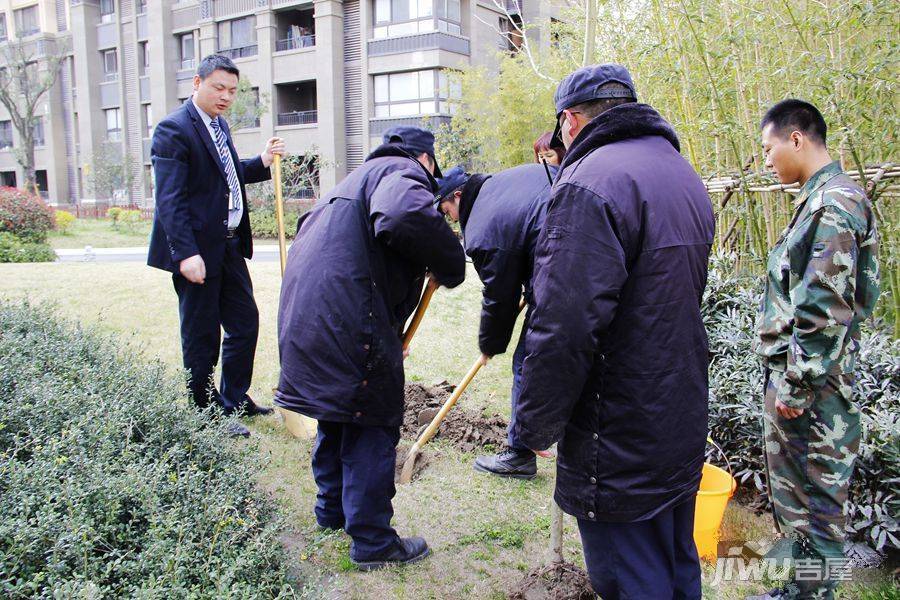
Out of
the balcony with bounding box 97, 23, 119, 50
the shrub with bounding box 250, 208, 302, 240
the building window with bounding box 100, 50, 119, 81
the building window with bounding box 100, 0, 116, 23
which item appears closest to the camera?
the shrub with bounding box 250, 208, 302, 240

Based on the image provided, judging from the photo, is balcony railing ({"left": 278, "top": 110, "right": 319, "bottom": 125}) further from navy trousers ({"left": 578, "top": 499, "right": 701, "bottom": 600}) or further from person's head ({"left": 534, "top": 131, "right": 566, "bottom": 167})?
navy trousers ({"left": 578, "top": 499, "right": 701, "bottom": 600})

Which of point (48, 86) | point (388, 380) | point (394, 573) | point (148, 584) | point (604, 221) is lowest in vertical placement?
point (394, 573)

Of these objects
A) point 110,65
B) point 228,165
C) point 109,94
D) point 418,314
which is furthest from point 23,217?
point 110,65

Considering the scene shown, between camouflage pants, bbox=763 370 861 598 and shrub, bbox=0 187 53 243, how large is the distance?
15.8m

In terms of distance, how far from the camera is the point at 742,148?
4.82 metres

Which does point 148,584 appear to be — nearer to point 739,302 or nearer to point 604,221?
point 604,221

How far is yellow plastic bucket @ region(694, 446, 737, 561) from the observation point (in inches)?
108

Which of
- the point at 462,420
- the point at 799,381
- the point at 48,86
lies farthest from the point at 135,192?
the point at 799,381

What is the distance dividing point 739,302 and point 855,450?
1855 millimetres

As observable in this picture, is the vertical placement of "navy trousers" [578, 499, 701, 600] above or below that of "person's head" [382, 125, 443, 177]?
below

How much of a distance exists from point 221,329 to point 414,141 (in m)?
2.06

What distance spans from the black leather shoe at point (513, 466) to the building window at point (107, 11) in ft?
125

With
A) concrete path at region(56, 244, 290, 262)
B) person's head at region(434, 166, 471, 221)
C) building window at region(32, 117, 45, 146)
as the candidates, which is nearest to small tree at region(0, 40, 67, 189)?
building window at region(32, 117, 45, 146)

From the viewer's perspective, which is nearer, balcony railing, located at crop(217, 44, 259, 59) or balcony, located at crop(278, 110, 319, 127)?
balcony, located at crop(278, 110, 319, 127)
